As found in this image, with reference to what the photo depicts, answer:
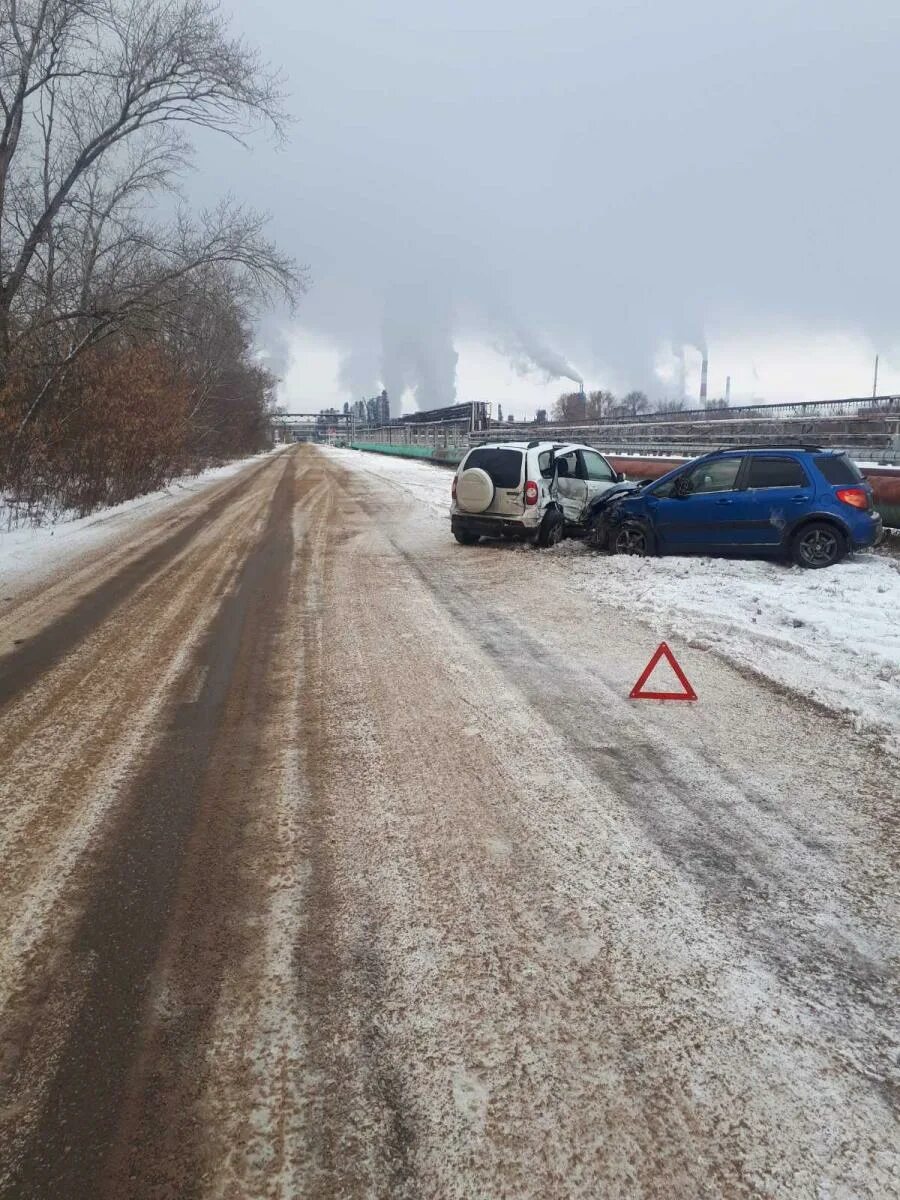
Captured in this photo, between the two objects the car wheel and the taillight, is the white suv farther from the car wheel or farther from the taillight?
the taillight

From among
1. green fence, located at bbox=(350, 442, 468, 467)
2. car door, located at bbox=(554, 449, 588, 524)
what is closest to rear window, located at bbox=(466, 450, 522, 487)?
car door, located at bbox=(554, 449, 588, 524)

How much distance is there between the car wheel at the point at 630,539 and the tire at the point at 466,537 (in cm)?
233

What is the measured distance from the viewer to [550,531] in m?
Answer: 11.5

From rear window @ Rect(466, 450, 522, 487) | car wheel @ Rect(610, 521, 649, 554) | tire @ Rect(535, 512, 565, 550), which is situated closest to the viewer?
car wheel @ Rect(610, 521, 649, 554)

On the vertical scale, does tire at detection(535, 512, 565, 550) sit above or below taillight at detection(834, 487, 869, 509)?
below

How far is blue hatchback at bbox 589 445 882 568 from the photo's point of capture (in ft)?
28.6

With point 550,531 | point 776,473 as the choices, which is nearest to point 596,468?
point 550,531

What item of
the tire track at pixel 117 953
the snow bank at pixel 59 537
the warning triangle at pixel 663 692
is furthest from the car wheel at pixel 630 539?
the snow bank at pixel 59 537

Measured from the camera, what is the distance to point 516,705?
4.76m

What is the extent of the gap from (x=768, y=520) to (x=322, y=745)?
7.16 m

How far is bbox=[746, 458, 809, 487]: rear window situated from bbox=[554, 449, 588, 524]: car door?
311cm

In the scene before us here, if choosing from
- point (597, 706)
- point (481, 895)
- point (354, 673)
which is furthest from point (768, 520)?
point (481, 895)

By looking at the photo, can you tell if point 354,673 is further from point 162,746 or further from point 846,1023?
point 846,1023

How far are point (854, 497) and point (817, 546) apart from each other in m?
0.71
